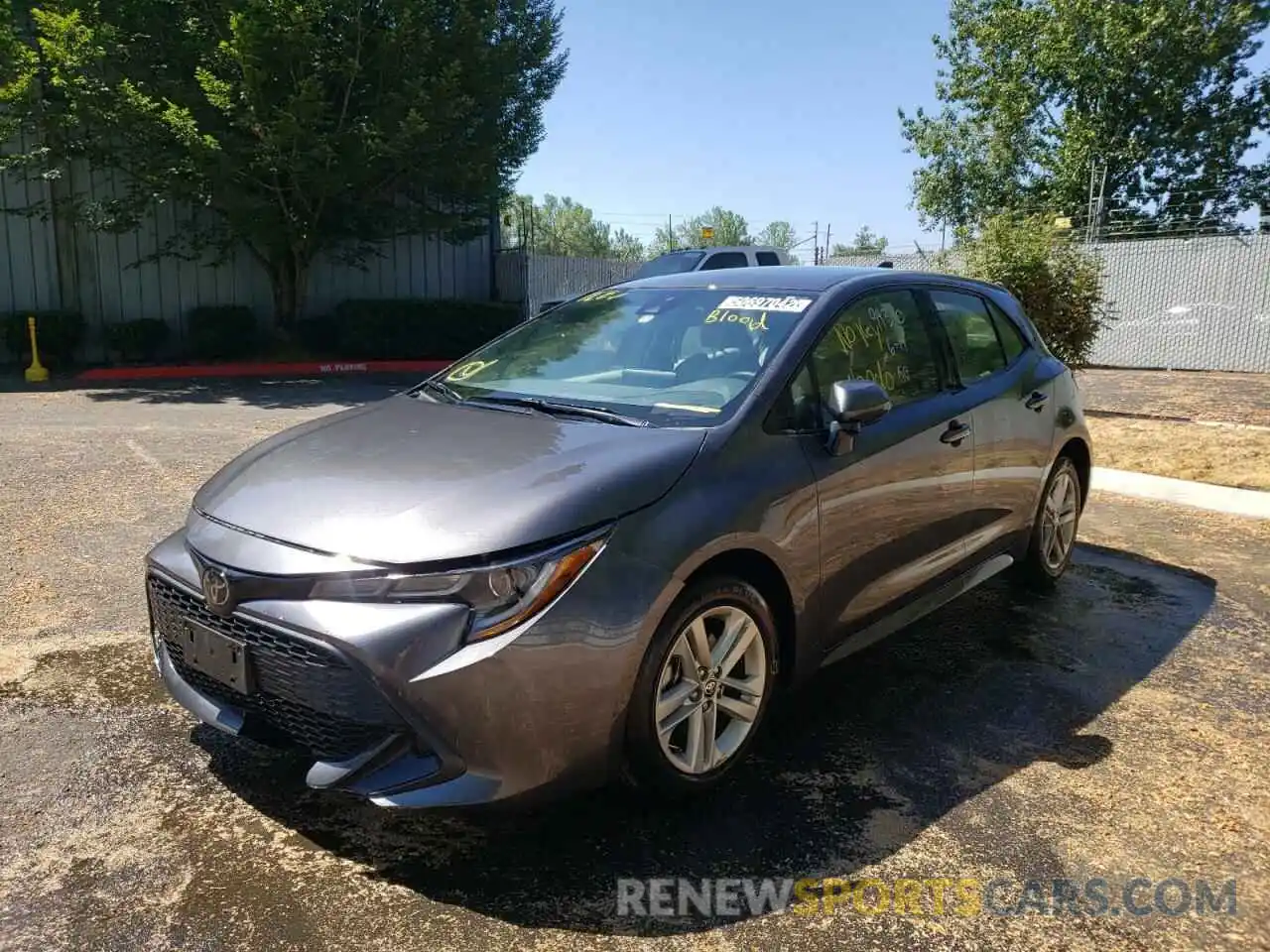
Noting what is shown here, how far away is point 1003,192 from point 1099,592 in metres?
31.9

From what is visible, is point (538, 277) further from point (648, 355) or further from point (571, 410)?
point (571, 410)

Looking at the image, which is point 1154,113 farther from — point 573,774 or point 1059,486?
point 573,774

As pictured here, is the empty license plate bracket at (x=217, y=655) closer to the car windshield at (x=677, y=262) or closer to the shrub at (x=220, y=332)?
the car windshield at (x=677, y=262)

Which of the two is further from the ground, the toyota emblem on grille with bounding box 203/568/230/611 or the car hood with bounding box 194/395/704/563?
the car hood with bounding box 194/395/704/563

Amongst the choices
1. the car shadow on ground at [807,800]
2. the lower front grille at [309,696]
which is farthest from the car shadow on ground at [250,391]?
the lower front grille at [309,696]

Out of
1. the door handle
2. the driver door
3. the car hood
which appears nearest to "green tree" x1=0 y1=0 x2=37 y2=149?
the car hood

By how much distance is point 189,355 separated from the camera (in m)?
18.4

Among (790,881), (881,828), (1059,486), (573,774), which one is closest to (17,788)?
(573,774)

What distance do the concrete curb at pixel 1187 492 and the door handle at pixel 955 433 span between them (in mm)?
4049

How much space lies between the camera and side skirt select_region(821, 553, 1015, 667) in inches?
142

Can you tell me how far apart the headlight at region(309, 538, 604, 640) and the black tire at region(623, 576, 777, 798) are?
39 cm

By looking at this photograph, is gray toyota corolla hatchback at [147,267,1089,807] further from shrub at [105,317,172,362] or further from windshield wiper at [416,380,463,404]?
shrub at [105,317,172,362]

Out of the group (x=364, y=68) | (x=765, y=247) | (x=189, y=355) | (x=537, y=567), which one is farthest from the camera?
(x=189, y=355)

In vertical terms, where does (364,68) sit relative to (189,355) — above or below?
above
